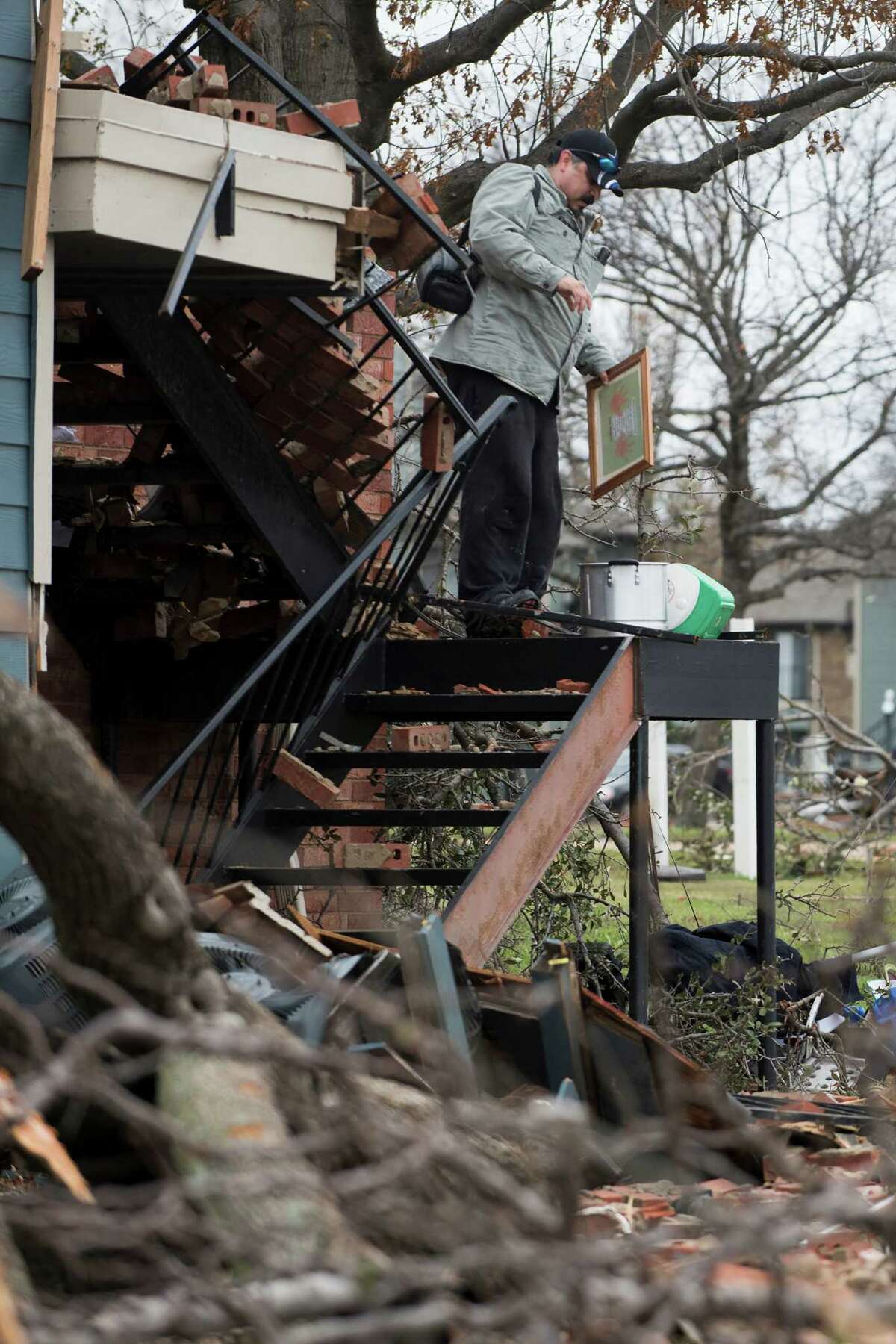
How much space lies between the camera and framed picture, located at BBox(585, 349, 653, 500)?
641 cm

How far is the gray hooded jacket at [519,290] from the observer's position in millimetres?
6070

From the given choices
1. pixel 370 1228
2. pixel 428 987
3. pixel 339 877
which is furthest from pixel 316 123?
pixel 370 1228

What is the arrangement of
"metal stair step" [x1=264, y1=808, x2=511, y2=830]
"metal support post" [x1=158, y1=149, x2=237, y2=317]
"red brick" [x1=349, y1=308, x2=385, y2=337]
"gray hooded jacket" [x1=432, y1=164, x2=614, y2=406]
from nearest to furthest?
1. "metal support post" [x1=158, y1=149, x2=237, y2=317]
2. "metal stair step" [x1=264, y1=808, x2=511, y2=830]
3. "gray hooded jacket" [x1=432, y1=164, x2=614, y2=406]
4. "red brick" [x1=349, y1=308, x2=385, y2=337]

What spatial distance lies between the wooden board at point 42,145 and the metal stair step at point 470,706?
192 centimetres

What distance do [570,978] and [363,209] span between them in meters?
2.54

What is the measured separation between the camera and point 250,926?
4168 millimetres

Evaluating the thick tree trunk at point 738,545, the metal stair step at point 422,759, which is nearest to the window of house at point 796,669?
the thick tree trunk at point 738,545

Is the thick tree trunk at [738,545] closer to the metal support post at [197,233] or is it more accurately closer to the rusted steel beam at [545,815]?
the rusted steel beam at [545,815]

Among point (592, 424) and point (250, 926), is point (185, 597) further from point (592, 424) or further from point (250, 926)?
point (250, 926)

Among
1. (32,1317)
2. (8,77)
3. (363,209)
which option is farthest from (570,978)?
Result: (8,77)

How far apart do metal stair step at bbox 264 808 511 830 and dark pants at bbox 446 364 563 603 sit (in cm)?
102

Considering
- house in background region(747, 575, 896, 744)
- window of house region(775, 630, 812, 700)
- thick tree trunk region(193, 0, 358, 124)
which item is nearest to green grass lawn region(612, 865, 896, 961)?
thick tree trunk region(193, 0, 358, 124)

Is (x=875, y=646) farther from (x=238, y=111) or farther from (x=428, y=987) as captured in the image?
(x=428, y=987)

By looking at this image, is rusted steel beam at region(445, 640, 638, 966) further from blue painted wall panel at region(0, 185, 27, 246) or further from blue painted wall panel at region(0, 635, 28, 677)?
blue painted wall panel at region(0, 185, 27, 246)
